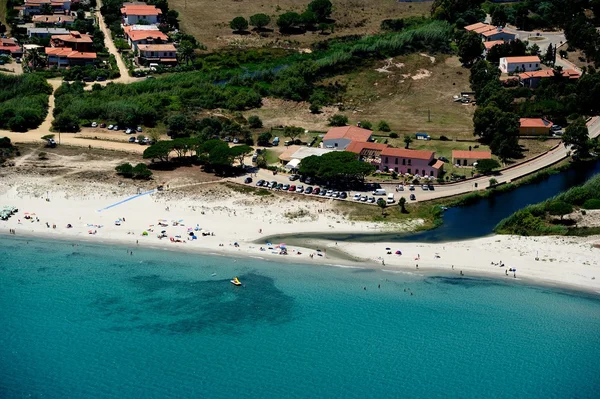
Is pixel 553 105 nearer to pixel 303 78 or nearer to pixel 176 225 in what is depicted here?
pixel 303 78

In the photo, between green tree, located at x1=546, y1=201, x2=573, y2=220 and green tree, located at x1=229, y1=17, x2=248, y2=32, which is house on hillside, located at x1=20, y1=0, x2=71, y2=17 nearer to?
green tree, located at x1=229, y1=17, x2=248, y2=32

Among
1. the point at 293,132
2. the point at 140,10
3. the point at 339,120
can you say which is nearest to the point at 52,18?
the point at 140,10

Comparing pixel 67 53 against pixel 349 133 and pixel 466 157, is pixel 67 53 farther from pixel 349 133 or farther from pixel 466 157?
pixel 466 157

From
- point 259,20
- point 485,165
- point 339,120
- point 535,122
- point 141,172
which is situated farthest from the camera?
point 259,20

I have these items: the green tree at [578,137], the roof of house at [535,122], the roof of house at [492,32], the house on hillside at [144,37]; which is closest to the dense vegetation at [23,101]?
the house on hillside at [144,37]

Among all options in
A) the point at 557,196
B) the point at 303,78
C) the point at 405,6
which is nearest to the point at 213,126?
the point at 303,78

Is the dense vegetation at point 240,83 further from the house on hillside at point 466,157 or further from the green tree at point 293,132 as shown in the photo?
the house on hillside at point 466,157
